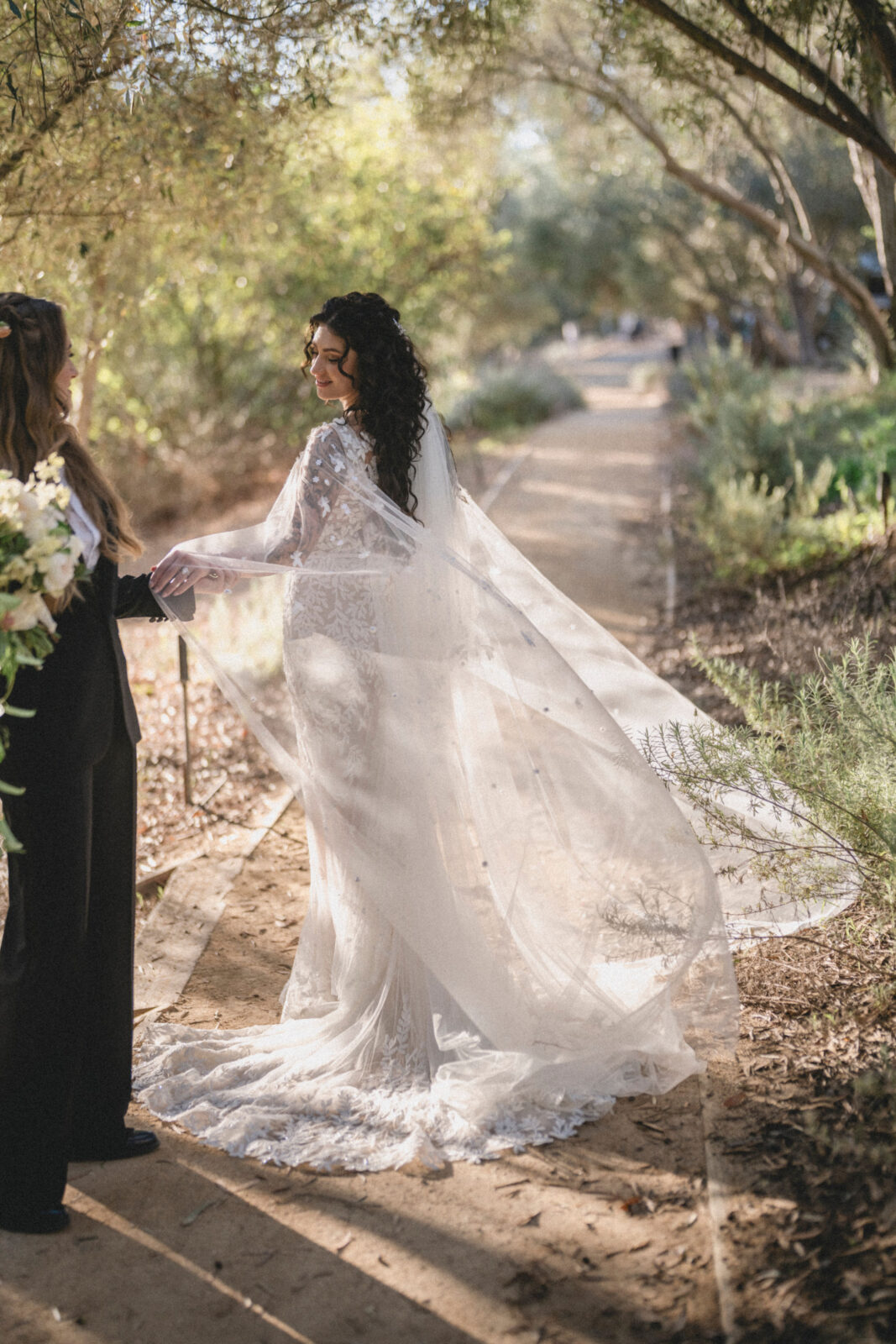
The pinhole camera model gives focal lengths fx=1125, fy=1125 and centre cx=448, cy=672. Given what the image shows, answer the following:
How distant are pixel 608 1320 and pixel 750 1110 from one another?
0.91 m

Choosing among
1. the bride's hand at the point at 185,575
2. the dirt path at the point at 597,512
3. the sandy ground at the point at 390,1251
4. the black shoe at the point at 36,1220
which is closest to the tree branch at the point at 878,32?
the bride's hand at the point at 185,575

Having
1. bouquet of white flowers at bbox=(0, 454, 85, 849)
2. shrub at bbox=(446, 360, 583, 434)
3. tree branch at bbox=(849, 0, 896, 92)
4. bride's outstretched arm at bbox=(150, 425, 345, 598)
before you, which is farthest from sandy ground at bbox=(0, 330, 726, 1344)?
shrub at bbox=(446, 360, 583, 434)

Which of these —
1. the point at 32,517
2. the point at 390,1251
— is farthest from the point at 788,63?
the point at 390,1251

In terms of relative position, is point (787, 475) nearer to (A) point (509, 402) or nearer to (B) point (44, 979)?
(B) point (44, 979)

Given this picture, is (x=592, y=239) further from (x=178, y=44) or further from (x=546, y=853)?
(x=546, y=853)

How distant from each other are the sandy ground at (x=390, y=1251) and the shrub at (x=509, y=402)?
744 inches

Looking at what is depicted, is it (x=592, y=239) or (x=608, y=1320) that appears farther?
(x=592, y=239)

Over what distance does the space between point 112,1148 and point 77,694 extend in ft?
4.41

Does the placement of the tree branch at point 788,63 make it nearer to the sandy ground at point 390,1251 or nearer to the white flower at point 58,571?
the white flower at point 58,571

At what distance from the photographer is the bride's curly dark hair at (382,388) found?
3.65 m

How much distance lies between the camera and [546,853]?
3.63m

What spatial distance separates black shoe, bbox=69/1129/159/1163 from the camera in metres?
3.26

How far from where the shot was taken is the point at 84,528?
3010 mm

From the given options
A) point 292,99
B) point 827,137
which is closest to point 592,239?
point 827,137
